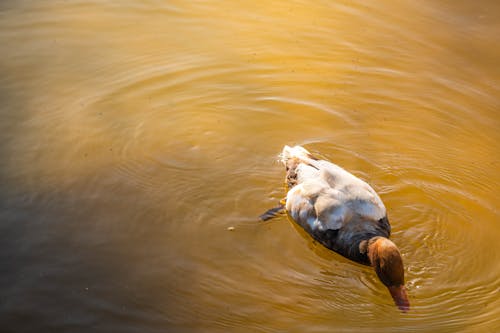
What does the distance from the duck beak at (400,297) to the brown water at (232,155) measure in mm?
90

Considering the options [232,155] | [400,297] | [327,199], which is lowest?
[400,297]

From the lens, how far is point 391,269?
480 cm

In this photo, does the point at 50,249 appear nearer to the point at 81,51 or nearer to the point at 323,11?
the point at 81,51

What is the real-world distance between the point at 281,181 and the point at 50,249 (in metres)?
2.40

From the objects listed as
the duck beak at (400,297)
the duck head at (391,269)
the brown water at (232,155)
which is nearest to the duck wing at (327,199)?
the brown water at (232,155)

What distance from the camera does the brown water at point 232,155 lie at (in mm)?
4898

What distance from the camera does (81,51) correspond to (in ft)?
27.9

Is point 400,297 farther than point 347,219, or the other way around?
point 347,219

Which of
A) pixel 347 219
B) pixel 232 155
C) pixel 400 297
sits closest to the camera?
pixel 400 297

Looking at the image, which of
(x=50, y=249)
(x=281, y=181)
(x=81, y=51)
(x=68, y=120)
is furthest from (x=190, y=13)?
(x=50, y=249)

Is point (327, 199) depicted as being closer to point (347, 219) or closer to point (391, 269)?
point (347, 219)

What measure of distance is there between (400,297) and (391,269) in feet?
0.78

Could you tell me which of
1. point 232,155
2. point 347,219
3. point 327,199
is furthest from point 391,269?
point 232,155

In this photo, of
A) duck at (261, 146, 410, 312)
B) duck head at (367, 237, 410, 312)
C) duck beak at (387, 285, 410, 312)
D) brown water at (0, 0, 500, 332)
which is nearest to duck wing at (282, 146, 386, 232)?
duck at (261, 146, 410, 312)
